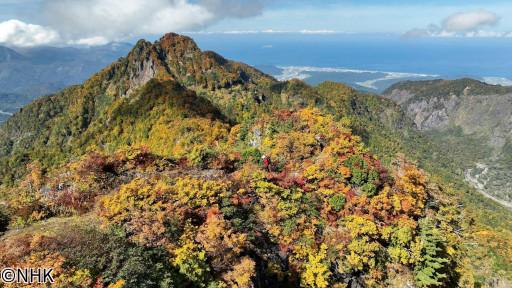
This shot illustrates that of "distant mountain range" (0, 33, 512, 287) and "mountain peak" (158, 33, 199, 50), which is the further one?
"mountain peak" (158, 33, 199, 50)

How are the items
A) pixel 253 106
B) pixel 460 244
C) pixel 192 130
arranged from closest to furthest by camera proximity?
pixel 460 244, pixel 192 130, pixel 253 106

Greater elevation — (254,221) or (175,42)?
(175,42)

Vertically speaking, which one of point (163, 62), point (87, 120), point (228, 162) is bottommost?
point (87, 120)

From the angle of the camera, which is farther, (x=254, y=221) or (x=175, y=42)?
(x=175, y=42)

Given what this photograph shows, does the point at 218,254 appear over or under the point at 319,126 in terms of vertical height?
under

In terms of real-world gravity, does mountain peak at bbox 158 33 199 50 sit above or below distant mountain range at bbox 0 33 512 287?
above

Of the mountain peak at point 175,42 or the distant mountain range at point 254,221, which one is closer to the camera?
the distant mountain range at point 254,221

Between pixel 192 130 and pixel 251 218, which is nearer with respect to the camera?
pixel 251 218

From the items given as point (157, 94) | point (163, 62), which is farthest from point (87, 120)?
point (157, 94)

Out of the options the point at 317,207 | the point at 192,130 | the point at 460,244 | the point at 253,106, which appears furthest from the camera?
the point at 253,106

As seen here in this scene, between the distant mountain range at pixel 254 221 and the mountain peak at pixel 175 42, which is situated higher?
the mountain peak at pixel 175 42

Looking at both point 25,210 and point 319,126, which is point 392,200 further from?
point 25,210
